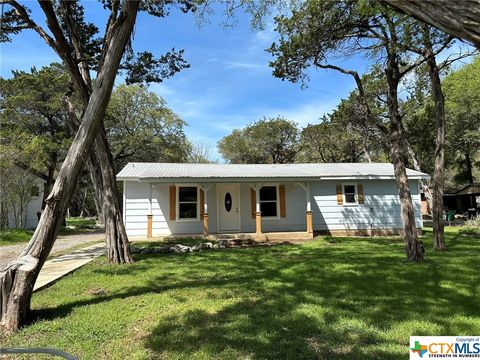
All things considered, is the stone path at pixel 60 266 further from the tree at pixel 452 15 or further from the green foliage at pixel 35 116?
the green foliage at pixel 35 116

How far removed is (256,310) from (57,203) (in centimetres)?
308

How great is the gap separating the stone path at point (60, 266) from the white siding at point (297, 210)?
13.1 ft

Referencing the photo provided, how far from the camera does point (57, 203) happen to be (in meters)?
5.05

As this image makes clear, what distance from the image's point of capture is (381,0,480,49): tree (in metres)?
1.38

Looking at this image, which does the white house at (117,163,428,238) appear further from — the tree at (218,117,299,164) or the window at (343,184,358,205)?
the tree at (218,117,299,164)

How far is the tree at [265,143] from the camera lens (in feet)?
113

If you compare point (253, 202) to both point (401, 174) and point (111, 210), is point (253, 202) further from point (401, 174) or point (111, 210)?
point (111, 210)

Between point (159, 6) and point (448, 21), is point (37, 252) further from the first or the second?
point (159, 6)

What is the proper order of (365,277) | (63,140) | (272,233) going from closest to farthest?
1. (365,277)
2. (272,233)
3. (63,140)

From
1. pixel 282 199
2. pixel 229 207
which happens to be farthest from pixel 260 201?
pixel 229 207

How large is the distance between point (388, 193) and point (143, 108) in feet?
62.9

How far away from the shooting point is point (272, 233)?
15.4 meters

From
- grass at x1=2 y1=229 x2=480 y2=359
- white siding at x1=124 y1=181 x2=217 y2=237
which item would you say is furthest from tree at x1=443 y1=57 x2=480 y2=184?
grass at x1=2 y1=229 x2=480 y2=359

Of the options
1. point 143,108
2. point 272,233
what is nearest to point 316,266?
point 272,233
